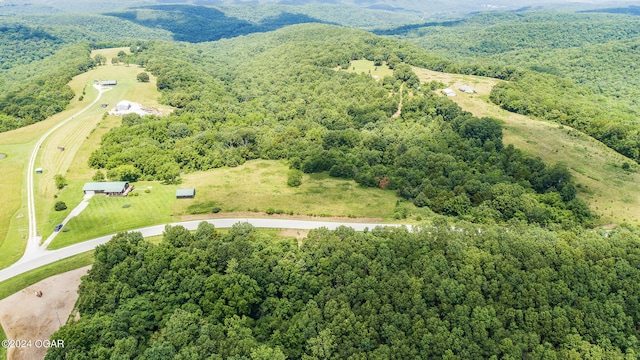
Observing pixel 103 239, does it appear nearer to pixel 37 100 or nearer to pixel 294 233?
pixel 294 233

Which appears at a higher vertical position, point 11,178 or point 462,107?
point 462,107

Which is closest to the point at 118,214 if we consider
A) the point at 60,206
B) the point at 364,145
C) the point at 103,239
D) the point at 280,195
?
the point at 103,239

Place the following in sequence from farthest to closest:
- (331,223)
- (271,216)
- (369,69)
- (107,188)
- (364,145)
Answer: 1. (369,69)
2. (364,145)
3. (107,188)
4. (271,216)
5. (331,223)

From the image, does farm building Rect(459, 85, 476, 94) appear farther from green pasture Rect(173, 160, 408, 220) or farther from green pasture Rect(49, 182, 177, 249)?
green pasture Rect(49, 182, 177, 249)

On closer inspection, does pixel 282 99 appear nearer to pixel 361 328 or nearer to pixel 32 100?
pixel 32 100

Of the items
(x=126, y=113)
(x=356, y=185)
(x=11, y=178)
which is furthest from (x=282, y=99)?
(x=11, y=178)

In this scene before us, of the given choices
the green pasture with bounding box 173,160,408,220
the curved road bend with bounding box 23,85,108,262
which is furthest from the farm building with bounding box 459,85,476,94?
the curved road bend with bounding box 23,85,108,262

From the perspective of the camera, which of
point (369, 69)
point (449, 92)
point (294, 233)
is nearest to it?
point (294, 233)
